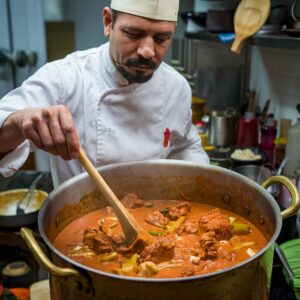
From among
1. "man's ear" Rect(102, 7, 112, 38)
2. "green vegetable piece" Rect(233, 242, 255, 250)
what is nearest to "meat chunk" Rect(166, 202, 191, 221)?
"green vegetable piece" Rect(233, 242, 255, 250)

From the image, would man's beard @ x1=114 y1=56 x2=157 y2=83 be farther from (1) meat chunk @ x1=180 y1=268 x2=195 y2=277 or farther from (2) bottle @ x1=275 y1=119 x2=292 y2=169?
(2) bottle @ x1=275 y1=119 x2=292 y2=169

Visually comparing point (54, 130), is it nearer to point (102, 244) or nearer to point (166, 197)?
point (102, 244)

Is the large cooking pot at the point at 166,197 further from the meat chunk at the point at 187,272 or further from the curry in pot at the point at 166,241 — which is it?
the meat chunk at the point at 187,272

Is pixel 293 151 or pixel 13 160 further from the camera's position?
pixel 293 151

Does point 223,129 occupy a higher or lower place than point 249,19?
lower

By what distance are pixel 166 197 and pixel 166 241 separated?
43 centimetres

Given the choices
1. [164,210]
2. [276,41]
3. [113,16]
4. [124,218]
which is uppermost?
[113,16]

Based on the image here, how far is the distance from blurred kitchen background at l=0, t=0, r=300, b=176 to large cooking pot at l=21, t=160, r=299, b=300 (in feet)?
2.14

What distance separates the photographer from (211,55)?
9.61 ft

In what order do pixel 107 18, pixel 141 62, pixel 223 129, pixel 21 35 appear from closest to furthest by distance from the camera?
pixel 141 62 < pixel 107 18 < pixel 223 129 < pixel 21 35

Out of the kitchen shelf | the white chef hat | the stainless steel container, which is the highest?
the white chef hat

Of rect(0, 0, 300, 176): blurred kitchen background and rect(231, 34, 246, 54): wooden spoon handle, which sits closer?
rect(231, 34, 246, 54): wooden spoon handle

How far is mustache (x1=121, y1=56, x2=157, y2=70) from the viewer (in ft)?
4.12

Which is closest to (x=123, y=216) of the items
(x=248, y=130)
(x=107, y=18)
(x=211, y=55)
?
(x=107, y=18)
